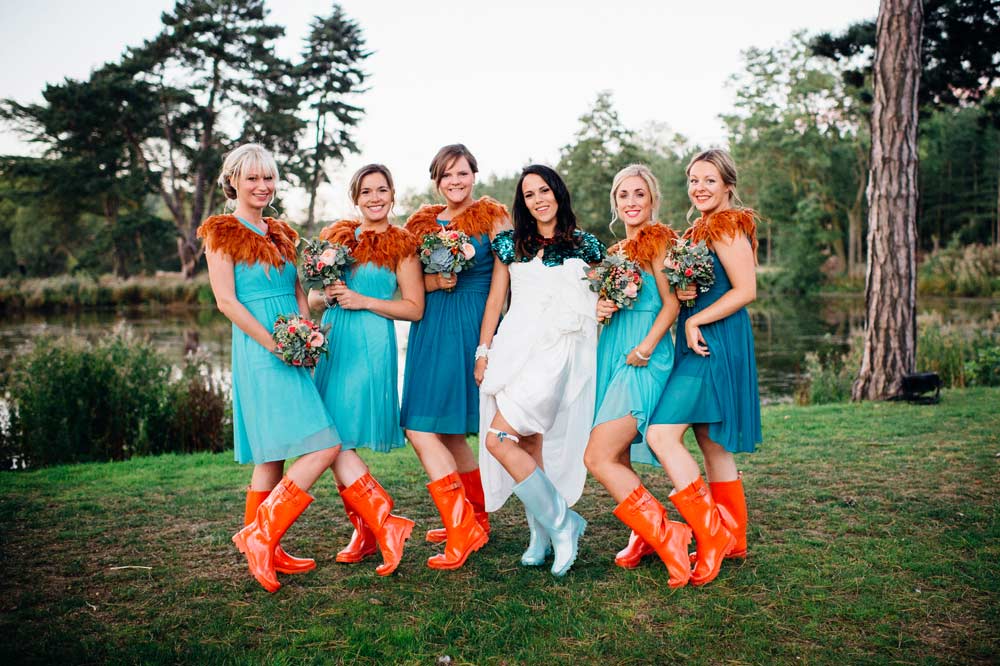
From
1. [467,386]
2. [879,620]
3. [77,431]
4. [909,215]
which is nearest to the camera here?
[879,620]

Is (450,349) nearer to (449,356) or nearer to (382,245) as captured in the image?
(449,356)

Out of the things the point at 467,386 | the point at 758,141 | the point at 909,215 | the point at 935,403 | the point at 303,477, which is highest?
the point at 758,141

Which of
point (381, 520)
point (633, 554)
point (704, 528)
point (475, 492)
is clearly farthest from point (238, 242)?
point (704, 528)

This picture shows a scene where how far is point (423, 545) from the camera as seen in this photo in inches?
188

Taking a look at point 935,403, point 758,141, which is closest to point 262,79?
point 758,141

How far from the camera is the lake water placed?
1555cm

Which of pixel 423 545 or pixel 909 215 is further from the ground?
pixel 909 215

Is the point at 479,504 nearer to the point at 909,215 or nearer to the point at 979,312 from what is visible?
the point at 909,215

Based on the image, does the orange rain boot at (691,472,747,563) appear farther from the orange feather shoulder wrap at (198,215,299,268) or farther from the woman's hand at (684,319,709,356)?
the orange feather shoulder wrap at (198,215,299,268)

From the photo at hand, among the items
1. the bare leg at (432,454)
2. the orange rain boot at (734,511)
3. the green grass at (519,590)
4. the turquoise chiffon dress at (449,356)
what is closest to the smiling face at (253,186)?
the turquoise chiffon dress at (449,356)

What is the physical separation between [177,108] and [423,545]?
3763 centimetres

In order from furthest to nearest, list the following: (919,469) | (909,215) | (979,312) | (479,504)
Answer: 1. (979,312)
2. (909,215)
3. (919,469)
4. (479,504)

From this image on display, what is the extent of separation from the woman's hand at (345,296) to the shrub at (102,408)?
5299 mm

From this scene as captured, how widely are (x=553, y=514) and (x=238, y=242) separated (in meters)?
2.24
